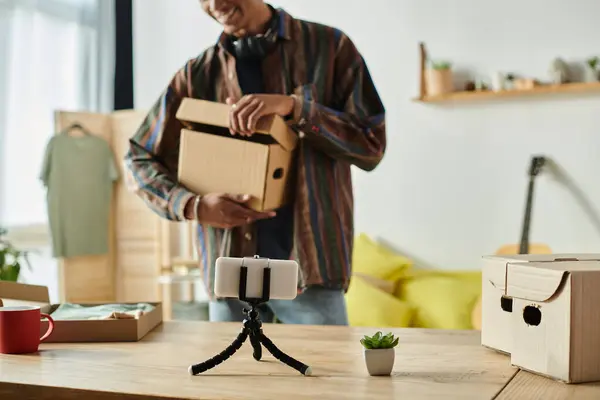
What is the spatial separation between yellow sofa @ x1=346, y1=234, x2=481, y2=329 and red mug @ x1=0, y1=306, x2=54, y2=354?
7.74ft

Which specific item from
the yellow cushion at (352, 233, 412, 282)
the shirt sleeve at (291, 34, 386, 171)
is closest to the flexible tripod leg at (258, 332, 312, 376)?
the shirt sleeve at (291, 34, 386, 171)

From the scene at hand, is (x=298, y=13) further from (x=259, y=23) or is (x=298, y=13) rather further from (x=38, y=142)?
(x=259, y=23)

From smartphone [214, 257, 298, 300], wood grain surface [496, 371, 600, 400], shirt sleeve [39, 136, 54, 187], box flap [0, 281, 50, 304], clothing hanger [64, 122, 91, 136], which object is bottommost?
wood grain surface [496, 371, 600, 400]

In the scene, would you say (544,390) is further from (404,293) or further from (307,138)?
(404,293)

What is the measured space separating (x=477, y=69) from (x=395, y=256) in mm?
1088

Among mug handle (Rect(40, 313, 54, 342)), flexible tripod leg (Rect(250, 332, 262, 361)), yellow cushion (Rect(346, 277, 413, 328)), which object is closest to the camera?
flexible tripod leg (Rect(250, 332, 262, 361))

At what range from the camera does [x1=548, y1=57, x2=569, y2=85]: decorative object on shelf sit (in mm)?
3836

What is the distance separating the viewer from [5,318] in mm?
1344

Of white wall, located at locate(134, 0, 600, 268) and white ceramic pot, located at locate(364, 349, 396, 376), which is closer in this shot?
white ceramic pot, located at locate(364, 349, 396, 376)

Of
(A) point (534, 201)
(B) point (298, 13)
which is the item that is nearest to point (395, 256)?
(A) point (534, 201)

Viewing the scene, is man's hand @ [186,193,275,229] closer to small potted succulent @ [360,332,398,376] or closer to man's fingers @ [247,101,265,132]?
man's fingers @ [247,101,265,132]

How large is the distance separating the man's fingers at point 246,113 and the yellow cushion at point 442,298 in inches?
86.7

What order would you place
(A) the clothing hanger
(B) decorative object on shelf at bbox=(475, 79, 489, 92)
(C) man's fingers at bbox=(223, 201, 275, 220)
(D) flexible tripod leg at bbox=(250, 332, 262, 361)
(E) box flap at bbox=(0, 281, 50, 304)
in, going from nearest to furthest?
(D) flexible tripod leg at bbox=(250, 332, 262, 361)
(E) box flap at bbox=(0, 281, 50, 304)
(C) man's fingers at bbox=(223, 201, 275, 220)
(B) decorative object on shelf at bbox=(475, 79, 489, 92)
(A) the clothing hanger

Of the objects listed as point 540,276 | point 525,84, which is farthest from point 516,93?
point 540,276
